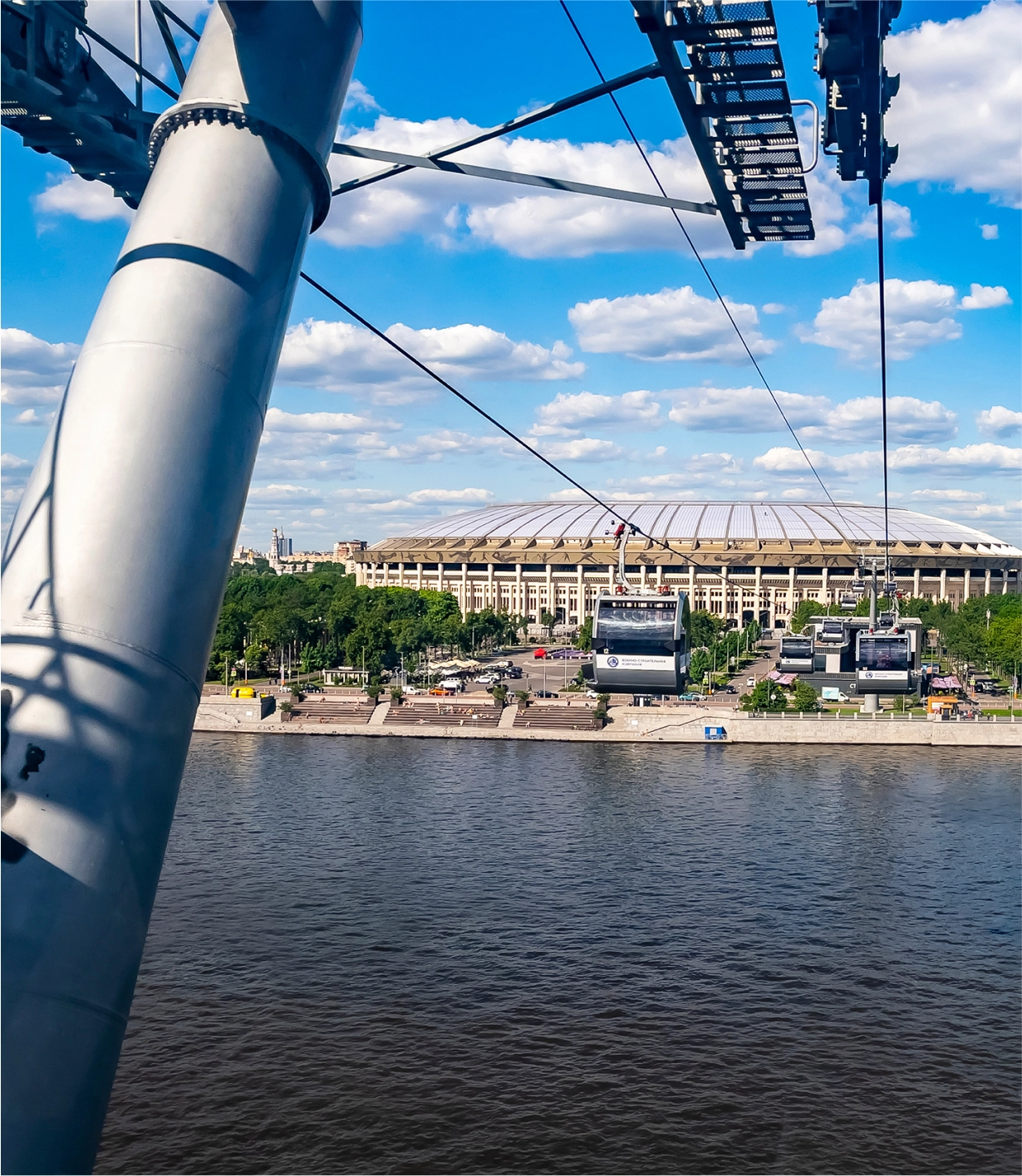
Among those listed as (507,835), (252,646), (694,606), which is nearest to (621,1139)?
(507,835)

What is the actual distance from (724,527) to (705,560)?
7549 millimetres

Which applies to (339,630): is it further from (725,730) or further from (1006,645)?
(1006,645)

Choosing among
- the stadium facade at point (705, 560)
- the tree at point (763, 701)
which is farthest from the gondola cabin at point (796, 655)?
the stadium facade at point (705, 560)

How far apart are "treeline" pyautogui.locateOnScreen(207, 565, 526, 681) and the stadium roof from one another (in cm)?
1590

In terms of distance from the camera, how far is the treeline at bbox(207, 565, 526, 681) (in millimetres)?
50812

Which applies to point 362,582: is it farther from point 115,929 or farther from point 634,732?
point 115,929

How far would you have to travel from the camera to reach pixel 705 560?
243 ft

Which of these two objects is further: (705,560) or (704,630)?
(705,560)

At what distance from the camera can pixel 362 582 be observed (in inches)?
3423

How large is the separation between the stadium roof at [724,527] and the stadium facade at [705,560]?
16 centimetres

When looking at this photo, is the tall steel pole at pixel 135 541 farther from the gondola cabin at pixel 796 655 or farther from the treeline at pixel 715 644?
the treeline at pixel 715 644

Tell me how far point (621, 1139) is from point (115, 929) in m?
9.83

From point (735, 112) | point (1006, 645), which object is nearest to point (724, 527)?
point (1006, 645)

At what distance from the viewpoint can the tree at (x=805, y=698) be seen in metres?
39.8
